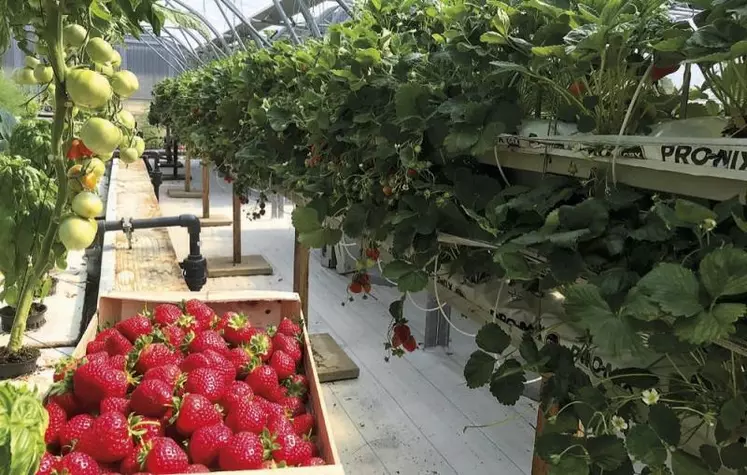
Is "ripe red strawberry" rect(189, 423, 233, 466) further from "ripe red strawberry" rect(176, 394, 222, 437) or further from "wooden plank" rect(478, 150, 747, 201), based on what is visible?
"wooden plank" rect(478, 150, 747, 201)

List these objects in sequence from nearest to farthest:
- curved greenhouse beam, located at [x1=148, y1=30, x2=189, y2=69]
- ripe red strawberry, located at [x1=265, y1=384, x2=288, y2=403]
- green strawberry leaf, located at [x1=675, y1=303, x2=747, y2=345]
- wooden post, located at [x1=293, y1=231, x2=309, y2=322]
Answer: green strawberry leaf, located at [x1=675, y1=303, x2=747, y2=345] → ripe red strawberry, located at [x1=265, y1=384, x2=288, y2=403] → wooden post, located at [x1=293, y1=231, x2=309, y2=322] → curved greenhouse beam, located at [x1=148, y1=30, x2=189, y2=69]

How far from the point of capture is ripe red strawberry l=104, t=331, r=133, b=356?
46.6 inches

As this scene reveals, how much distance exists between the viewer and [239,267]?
185 inches

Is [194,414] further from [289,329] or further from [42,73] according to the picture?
[42,73]

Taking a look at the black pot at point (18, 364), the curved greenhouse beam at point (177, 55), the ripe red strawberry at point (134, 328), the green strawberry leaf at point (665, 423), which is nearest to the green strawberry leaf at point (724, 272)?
the green strawberry leaf at point (665, 423)

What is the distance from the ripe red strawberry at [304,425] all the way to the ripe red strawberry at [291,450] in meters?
0.07

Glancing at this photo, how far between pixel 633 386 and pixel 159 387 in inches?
28.0

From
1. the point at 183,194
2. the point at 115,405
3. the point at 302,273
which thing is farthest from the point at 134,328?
the point at 183,194

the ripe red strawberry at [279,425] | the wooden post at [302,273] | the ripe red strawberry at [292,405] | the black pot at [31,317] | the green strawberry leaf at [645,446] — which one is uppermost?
the green strawberry leaf at [645,446]

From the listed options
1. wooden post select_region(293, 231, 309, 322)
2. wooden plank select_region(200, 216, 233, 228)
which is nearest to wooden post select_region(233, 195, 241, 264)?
wooden plank select_region(200, 216, 233, 228)

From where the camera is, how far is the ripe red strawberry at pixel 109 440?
2.96 feet

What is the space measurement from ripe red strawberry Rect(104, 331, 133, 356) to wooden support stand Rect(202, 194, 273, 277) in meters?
3.33

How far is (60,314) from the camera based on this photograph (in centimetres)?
194

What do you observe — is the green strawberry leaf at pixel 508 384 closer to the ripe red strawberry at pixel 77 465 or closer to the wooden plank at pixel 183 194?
the ripe red strawberry at pixel 77 465
